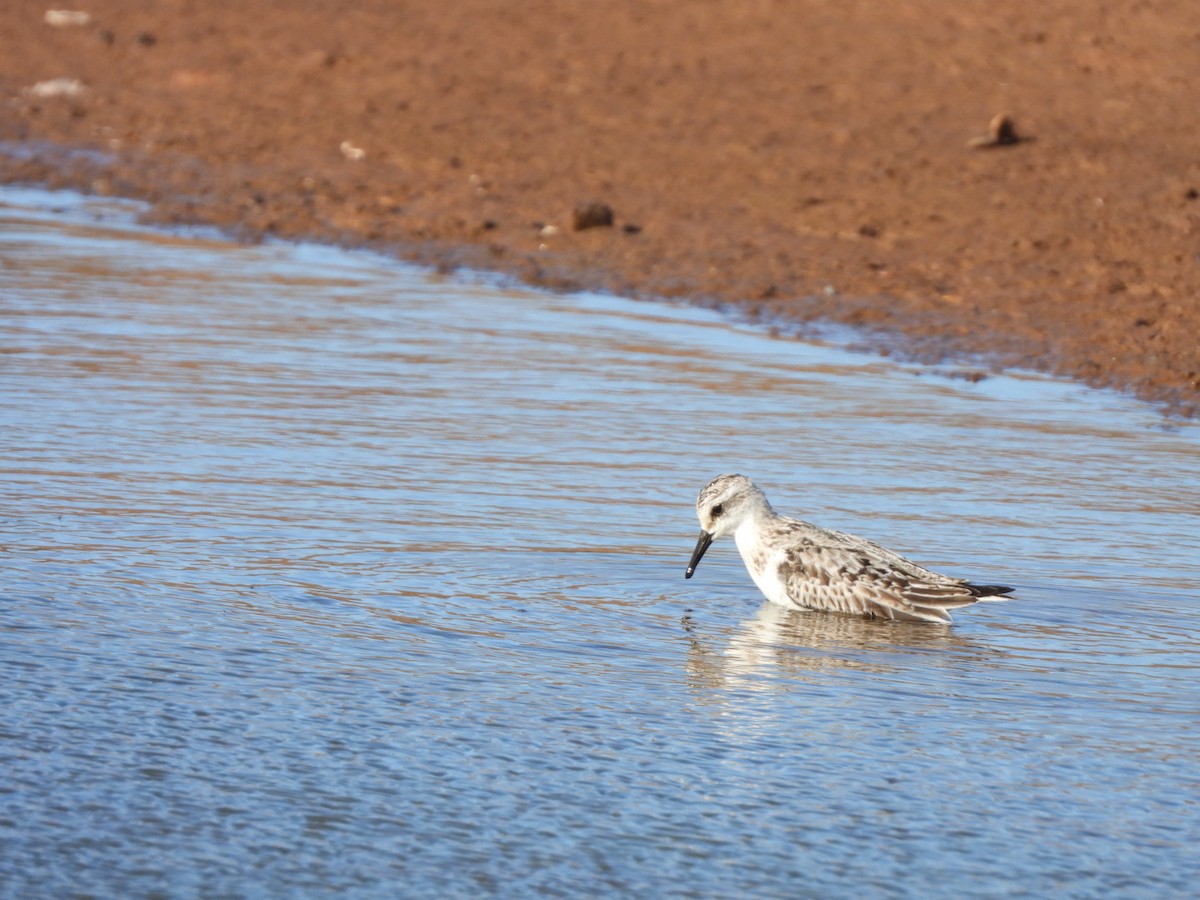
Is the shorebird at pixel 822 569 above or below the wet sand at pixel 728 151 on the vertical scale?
below

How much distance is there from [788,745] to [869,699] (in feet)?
1.82

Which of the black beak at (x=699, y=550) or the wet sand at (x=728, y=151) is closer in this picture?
the black beak at (x=699, y=550)

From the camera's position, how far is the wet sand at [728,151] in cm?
1383

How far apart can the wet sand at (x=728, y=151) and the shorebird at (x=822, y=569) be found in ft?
13.9

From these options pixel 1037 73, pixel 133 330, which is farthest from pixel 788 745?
pixel 1037 73

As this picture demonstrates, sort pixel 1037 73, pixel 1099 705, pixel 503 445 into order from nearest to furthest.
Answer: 1. pixel 1099 705
2. pixel 503 445
3. pixel 1037 73

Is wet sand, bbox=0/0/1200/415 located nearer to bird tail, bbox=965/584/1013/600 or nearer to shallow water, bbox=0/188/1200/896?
shallow water, bbox=0/188/1200/896

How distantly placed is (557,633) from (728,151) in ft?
36.3

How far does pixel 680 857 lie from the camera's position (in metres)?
5.01

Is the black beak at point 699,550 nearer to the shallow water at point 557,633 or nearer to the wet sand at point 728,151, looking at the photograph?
the shallow water at point 557,633

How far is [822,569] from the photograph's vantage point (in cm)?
736

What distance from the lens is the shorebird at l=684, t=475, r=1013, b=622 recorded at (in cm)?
720

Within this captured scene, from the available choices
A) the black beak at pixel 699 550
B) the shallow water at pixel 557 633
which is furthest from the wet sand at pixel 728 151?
the black beak at pixel 699 550

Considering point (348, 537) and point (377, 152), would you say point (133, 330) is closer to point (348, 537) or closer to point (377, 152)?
point (348, 537)
